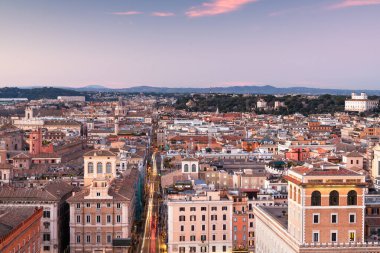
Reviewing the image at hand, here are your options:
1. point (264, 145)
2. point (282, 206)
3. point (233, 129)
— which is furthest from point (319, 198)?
point (233, 129)

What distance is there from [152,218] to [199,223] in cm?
1495

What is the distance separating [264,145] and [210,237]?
58.6 m

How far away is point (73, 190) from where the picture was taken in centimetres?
6794

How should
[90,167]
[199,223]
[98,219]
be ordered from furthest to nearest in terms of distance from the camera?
[90,167] → [199,223] → [98,219]

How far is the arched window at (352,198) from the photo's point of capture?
4522cm

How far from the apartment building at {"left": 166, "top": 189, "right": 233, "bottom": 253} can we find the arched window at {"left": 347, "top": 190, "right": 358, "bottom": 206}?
688 inches

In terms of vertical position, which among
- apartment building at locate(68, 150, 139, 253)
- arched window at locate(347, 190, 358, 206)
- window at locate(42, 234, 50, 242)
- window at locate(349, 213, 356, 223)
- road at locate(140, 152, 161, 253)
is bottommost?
road at locate(140, 152, 161, 253)

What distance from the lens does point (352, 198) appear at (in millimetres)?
45281

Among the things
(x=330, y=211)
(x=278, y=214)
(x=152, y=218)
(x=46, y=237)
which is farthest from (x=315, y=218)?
(x=152, y=218)

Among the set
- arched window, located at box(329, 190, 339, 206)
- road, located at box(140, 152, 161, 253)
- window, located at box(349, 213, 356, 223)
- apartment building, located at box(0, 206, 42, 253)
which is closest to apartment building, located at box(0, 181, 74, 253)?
apartment building, located at box(0, 206, 42, 253)

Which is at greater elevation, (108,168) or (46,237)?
(108,168)

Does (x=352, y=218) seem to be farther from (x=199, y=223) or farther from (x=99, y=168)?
(x=99, y=168)

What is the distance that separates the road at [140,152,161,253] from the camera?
2509 inches

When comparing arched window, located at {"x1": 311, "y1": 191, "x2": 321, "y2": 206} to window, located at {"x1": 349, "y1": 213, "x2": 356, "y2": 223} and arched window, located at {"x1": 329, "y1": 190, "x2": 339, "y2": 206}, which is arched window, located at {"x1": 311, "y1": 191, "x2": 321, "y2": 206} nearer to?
arched window, located at {"x1": 329, "y1": 190, "x2": 339, "y2": 206}
